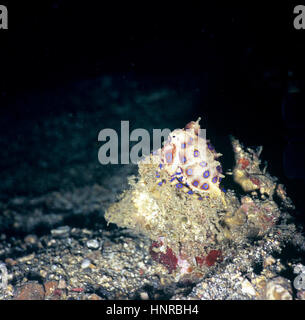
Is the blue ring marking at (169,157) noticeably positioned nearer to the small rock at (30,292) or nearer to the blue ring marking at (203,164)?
the blue ring marking at (203,164)

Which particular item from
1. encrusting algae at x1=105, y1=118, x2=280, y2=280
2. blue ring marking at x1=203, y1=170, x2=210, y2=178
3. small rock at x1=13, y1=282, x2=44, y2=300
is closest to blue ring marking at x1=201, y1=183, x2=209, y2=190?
encrusting algae at x1=105, y1=118, x2=280, y2=280

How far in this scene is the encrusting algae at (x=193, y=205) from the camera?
9.27 feet

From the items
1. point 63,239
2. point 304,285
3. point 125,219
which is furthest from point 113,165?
point 304,285

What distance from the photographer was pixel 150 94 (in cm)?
968

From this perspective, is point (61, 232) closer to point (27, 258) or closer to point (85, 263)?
point (27, 258)

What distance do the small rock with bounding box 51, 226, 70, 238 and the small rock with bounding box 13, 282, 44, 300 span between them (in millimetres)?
1412

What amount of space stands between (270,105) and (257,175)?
3073 millimetres

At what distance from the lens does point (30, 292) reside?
A: 138 inches

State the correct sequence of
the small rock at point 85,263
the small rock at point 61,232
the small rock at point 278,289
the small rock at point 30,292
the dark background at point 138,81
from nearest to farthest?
the small rock at point 278,289
the small rock at point 30,292
the small rock at point 85,263
the small rock at point 61,232
the dark background at point 138,81

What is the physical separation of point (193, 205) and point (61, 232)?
362cm

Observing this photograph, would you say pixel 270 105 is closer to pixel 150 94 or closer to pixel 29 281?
pixel 150 94

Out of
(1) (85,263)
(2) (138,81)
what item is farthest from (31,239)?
(2) (138,81)

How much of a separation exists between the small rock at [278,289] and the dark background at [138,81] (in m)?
1.86

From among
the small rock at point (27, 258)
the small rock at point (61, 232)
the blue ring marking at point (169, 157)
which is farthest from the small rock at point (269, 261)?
the small rock at point (27, 258)
